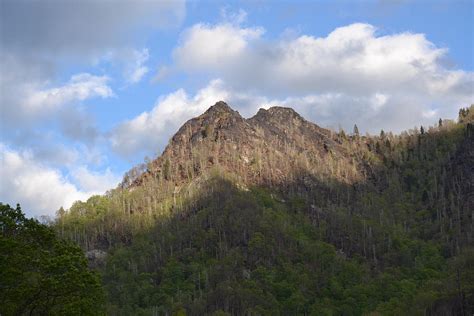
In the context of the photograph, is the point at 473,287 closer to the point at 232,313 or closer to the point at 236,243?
the point at 232,313

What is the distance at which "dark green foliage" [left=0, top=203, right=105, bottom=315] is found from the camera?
29922 millimetres

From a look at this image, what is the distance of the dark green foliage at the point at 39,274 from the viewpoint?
29922 mm

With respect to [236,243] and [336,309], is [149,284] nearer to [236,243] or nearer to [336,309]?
[236,243]

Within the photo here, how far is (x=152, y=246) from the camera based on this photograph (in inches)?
7721

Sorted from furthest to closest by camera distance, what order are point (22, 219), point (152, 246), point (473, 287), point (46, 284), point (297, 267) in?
point (152, 246) → point (297, 267) → point (473, 287) → point (22, 219) → point (46, 284)

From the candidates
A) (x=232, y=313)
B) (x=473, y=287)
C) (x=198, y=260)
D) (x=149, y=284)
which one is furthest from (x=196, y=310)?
(x=473, y=287)

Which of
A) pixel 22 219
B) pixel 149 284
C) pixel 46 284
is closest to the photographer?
pixel 46 284

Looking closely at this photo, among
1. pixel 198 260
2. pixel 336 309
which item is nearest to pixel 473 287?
pixel 336 309

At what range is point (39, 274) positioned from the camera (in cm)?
3019

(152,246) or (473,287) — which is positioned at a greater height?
(152,246)

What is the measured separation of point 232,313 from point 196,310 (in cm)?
826

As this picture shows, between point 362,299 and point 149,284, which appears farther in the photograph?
point 149,284

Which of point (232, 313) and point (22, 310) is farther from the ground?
point (22, 310)

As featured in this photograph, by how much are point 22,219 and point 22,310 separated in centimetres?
453
